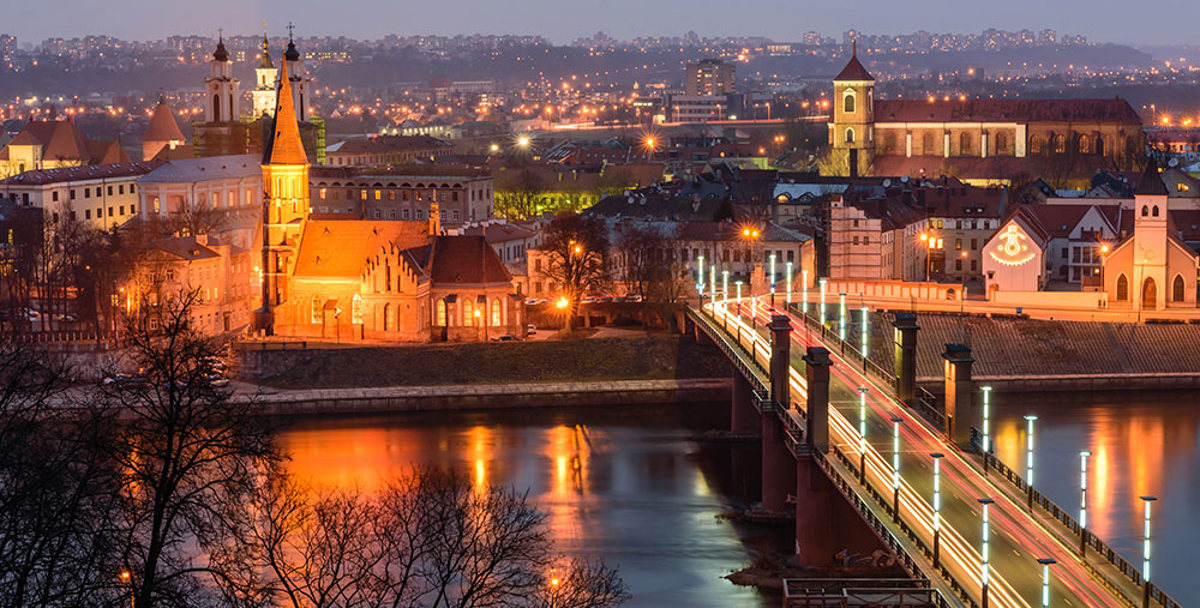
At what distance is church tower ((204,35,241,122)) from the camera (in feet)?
171

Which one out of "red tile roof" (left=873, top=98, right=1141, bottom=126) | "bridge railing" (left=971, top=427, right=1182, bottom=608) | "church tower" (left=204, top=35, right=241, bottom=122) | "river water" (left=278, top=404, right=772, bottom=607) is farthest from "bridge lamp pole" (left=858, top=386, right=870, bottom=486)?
"red tile roof" (left=873, top=98, right=1141, bottom=126)

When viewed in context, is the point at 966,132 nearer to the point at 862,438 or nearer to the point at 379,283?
the point at 379,283

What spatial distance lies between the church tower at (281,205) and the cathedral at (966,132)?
2676 cm

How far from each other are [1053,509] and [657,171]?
43363 millimetres

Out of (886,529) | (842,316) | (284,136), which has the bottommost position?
(886,529)

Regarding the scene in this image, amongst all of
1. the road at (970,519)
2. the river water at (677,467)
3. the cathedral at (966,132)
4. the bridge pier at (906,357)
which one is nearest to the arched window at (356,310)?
the river water at (677,467)

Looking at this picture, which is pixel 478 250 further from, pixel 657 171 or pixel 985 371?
pixel 657 171

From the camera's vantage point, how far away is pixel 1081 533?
1686cm

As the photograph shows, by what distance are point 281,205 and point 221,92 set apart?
1664 cm

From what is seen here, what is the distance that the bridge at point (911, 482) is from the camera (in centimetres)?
1616

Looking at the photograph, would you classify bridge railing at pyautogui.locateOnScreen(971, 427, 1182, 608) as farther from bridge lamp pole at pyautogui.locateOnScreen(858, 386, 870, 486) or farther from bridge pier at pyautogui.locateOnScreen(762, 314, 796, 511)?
bridge pier at pyautogui.locateOnScreen(762, 314, 796, 511)

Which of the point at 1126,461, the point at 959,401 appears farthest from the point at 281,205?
the point at 959,401

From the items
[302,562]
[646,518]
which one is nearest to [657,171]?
[646,518]

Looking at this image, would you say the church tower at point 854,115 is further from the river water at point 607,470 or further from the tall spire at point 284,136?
the river water at point 607,470
